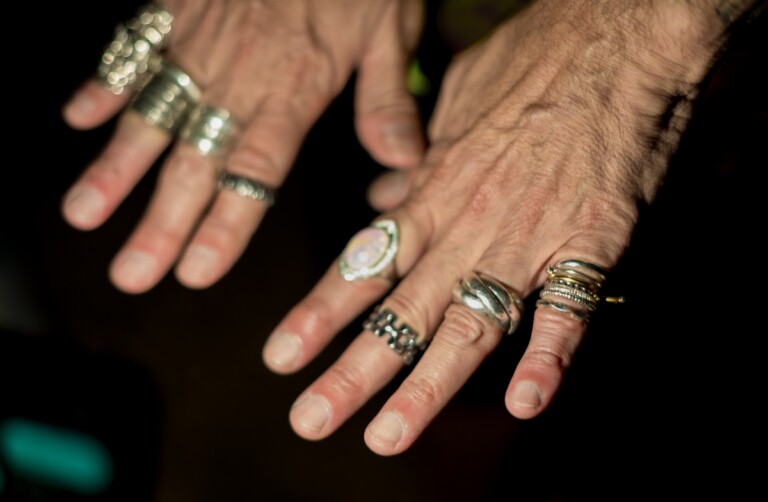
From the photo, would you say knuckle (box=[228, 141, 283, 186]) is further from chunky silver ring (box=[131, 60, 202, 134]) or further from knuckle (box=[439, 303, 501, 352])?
knuckle (box=[439, 303, 501, 352])

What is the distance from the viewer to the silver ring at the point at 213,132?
1356mm

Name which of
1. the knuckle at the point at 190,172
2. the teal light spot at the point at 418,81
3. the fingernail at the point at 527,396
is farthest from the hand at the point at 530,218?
the teal light spot at the point at 418,81

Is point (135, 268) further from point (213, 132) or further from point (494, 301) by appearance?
point (494, 301)

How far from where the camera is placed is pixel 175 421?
62.4 inches

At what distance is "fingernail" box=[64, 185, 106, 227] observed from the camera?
1321mm

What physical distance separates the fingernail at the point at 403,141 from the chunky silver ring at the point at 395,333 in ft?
1.22

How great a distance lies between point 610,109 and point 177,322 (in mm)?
1163

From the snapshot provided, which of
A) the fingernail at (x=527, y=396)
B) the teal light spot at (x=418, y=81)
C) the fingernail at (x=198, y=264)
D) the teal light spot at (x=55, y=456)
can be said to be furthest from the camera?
the teal light spot at (x=418, y=81)

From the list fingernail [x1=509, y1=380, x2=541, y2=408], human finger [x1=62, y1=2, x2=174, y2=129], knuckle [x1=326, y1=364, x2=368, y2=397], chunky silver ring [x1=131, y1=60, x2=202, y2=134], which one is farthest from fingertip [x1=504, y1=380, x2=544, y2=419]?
human finger [x1=62, y1=2, x2=174, y2=129]

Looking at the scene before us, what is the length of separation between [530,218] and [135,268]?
2.61 ft

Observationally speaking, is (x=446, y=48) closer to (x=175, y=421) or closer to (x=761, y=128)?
(x=761, y=128)

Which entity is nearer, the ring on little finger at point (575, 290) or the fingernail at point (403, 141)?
the ring on little finger at point (575, 290)

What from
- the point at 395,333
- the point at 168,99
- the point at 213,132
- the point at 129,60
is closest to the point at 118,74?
the point at 129,60

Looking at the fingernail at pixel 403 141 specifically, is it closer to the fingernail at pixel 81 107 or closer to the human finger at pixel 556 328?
the human finger at pixel 556 328
